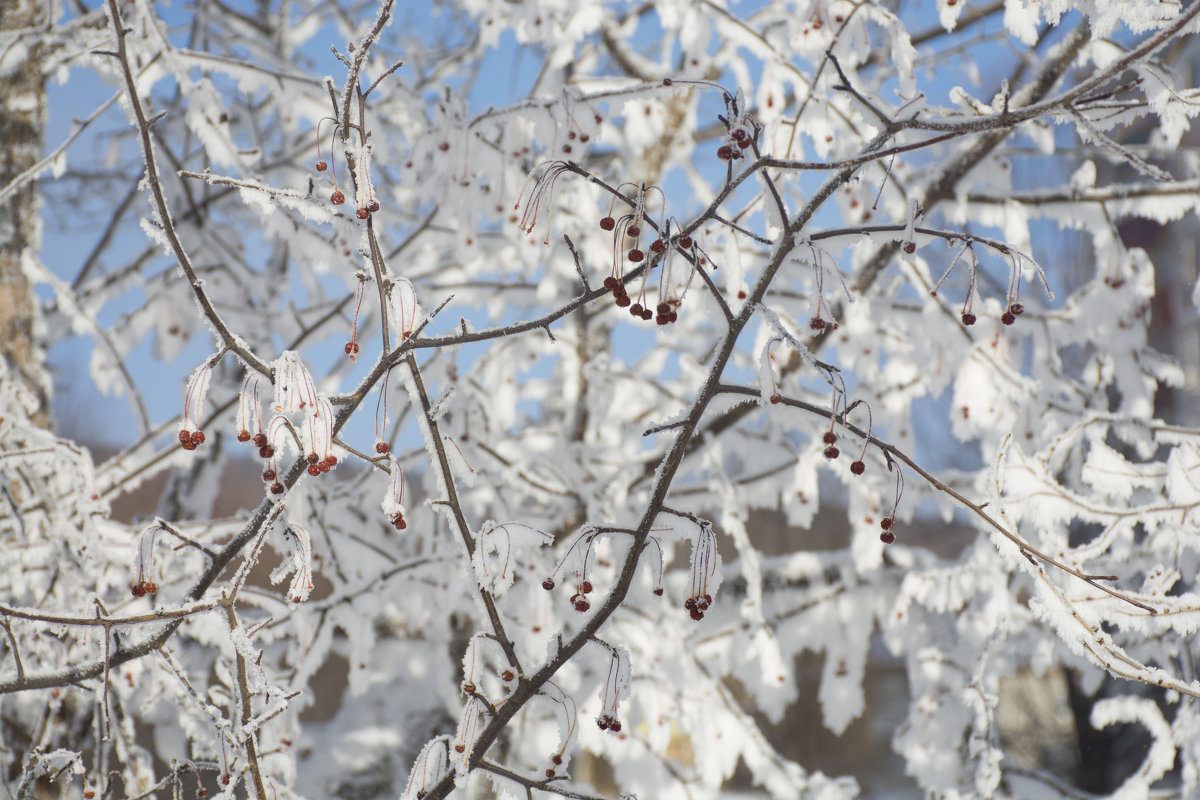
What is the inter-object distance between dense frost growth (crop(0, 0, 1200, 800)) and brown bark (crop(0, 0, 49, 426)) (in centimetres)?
14

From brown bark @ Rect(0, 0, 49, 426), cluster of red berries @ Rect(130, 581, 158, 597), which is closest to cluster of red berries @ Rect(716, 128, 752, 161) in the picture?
cluster of red berries @ Rect(130, 581, 158, 597)

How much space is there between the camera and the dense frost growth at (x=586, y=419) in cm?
151

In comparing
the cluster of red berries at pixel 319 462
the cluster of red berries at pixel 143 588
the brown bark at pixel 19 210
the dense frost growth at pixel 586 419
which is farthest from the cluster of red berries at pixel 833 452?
the brown bark at pixel 19 210

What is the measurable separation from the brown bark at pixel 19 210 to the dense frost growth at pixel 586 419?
0.14 meters

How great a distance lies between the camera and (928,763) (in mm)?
4125

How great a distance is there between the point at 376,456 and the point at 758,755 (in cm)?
294

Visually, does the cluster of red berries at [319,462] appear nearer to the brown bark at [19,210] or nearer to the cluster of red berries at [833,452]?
the cluster of red berries at [833,452]

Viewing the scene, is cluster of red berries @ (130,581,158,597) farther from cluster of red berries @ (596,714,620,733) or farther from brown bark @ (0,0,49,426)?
brown bark @ (0,0,49,426)

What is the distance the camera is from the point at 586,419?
4602 mm

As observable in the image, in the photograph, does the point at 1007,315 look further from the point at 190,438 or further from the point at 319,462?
the point at 190,438

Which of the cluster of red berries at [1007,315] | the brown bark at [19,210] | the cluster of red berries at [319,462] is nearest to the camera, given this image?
the cluster of red berries at [319,462]

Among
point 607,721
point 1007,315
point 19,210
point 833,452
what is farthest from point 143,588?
point 19,210

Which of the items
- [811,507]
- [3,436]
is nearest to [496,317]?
[811,507]

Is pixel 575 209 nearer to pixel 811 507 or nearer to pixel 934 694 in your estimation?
pixel 811 507
